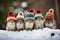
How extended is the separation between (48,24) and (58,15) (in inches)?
28.7

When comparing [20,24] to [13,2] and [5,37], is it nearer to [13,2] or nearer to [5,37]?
[5,37]

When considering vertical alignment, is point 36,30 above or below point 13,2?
below

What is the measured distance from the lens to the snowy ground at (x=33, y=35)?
0.65 metres

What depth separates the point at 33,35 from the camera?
2.16 ft

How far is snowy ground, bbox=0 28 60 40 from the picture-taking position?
2.14 feet

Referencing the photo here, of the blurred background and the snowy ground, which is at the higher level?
the blurred background

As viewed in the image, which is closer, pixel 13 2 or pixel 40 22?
pixel 40 22

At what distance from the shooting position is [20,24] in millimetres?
712

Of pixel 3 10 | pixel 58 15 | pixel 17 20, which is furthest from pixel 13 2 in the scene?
pixel 17 20

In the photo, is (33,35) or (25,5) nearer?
(33,35)

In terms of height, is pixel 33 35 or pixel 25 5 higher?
pixel 25 5

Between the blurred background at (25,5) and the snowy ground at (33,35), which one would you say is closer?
the snowy ground at (33,35)

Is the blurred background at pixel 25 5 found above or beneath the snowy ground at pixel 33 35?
above

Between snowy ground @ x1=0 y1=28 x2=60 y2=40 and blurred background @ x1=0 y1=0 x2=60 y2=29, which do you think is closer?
snowy ground @ x1=0 y1=28 x2=60 y2=40
